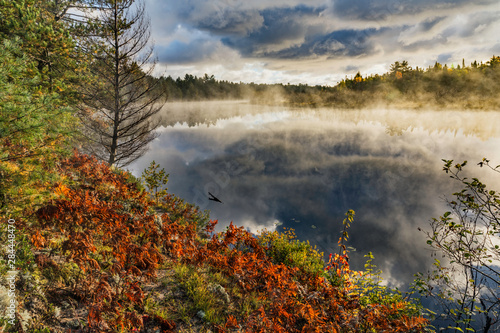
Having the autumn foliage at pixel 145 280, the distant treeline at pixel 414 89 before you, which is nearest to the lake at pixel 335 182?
the autumn foliage at pixel 145 280

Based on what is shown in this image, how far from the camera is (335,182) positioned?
59.2 ft

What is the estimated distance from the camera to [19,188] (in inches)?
169

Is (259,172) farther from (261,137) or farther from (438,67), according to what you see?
(438,67)

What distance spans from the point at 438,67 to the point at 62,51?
103m

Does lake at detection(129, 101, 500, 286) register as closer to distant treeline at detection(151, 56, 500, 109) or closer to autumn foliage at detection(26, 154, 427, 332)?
autumn foliage at detection(26, 154, 427, 332)

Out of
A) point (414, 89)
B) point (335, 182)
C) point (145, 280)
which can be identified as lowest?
point (335, 182)

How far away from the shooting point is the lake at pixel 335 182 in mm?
11289

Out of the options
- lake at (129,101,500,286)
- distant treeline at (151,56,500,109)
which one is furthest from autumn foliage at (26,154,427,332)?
distant treeline at (151,56,500,109)

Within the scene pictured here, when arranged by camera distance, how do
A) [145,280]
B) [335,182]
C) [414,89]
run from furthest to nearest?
[414,89], [335,182], [145,280]

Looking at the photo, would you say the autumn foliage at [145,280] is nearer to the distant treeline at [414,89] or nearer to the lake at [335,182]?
the lake at [335,182]

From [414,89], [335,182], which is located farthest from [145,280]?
[414,89]

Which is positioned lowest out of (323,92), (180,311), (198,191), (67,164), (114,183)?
(198,191)

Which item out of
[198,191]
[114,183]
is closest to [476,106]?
[198,191]

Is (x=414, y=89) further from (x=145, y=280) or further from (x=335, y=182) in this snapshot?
(x=145, y=280)
